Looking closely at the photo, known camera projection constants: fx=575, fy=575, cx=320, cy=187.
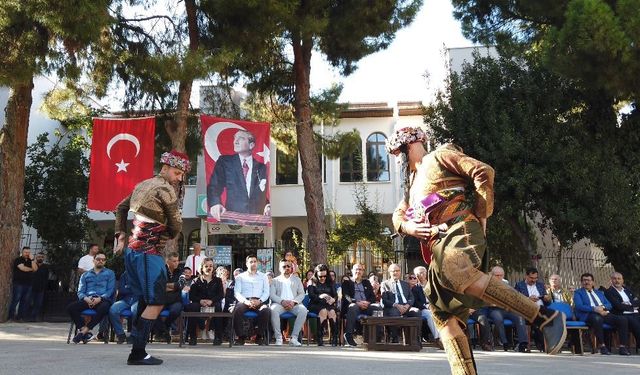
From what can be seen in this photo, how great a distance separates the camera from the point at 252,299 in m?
10.5

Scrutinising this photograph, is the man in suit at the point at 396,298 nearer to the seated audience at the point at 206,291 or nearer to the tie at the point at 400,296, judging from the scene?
the tie at the point at 400,296

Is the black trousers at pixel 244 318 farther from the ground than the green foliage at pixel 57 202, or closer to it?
closer to it

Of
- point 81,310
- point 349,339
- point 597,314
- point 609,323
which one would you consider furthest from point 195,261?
point 609,323

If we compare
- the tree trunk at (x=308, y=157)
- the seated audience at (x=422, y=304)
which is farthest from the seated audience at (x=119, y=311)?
the seated audience at (x=422, y=304)

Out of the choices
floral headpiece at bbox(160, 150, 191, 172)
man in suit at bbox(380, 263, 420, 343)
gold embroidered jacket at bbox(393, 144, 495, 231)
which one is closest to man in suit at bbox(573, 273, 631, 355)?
man in suit at bbox(380, 263, 420, 343)

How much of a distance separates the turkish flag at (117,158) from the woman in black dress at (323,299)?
5.15m

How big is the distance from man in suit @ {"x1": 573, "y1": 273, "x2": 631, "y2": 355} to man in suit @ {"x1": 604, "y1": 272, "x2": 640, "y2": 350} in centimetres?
13

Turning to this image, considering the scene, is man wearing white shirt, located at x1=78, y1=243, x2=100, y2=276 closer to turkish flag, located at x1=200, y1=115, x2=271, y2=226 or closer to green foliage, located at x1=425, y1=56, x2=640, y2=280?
turkish flag, located at x1=200, y1=115, x2=271, y2=226

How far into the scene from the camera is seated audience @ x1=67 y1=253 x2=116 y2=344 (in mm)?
9523

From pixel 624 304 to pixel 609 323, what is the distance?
47cm

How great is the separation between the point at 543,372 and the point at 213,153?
9498mm

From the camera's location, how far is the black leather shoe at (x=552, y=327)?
3.36 metres

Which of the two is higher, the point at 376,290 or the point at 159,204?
the point at 159,204

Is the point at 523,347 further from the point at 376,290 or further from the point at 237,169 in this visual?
the point at 237,169
